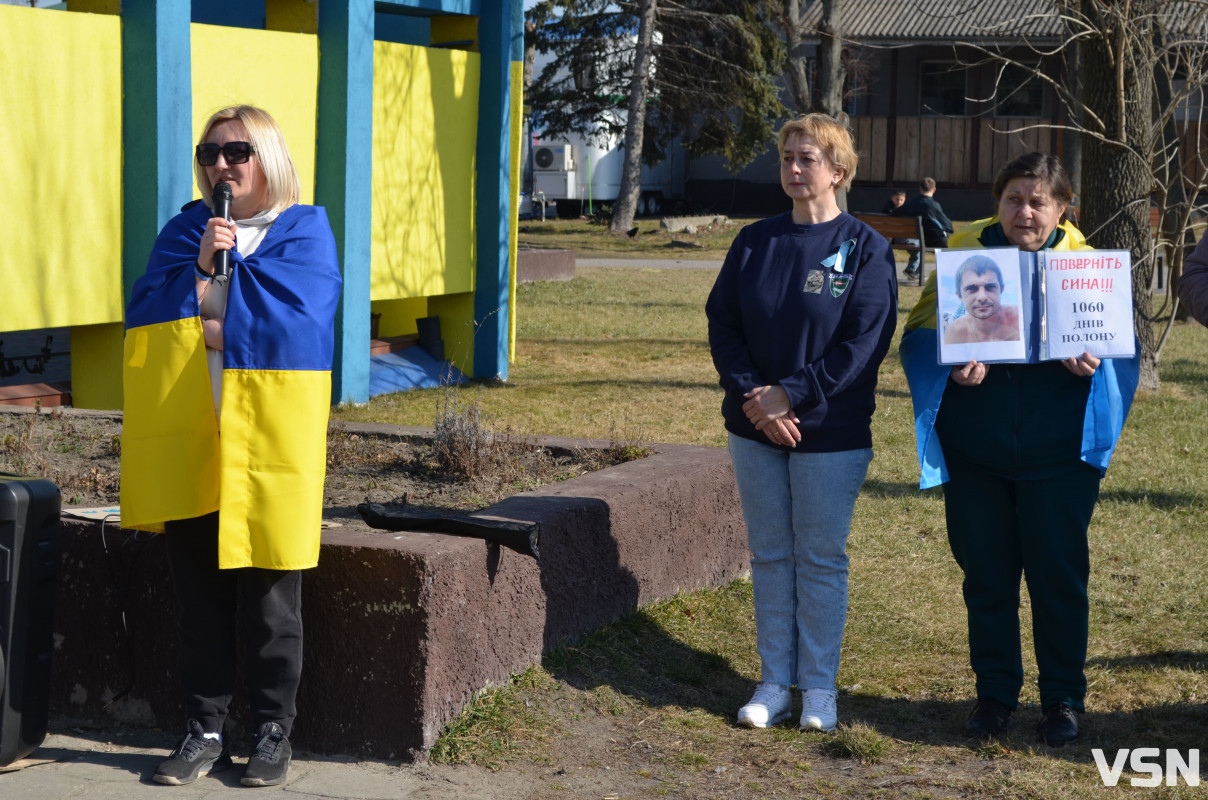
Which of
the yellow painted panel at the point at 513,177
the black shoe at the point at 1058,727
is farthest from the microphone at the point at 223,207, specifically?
the yellow painted panel at the point at 513,177

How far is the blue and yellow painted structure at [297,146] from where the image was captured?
296 inches

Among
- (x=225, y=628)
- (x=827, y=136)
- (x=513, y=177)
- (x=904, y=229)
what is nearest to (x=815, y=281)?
(x=827, y=136)

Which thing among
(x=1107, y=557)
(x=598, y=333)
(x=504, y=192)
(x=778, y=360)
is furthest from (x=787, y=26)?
(x=778, y=360)

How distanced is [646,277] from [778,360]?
54.1 feet

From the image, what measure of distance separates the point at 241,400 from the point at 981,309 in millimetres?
2234

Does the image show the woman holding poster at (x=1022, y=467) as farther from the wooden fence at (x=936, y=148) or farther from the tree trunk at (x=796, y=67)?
the wooden fence at (x=936, y=148)

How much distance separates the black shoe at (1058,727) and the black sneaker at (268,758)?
2.34 metres

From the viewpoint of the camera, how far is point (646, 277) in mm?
20734

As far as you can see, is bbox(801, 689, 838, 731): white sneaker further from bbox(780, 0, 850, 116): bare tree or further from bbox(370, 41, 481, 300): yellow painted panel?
bbox(780, 0, 850, 116): bare tree

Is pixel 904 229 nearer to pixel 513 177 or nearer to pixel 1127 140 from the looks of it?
pixel 1127 140

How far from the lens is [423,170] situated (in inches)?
412

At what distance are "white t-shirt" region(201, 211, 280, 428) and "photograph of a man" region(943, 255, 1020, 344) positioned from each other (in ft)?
6.83

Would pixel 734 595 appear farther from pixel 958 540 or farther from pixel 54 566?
pixel 54 566
